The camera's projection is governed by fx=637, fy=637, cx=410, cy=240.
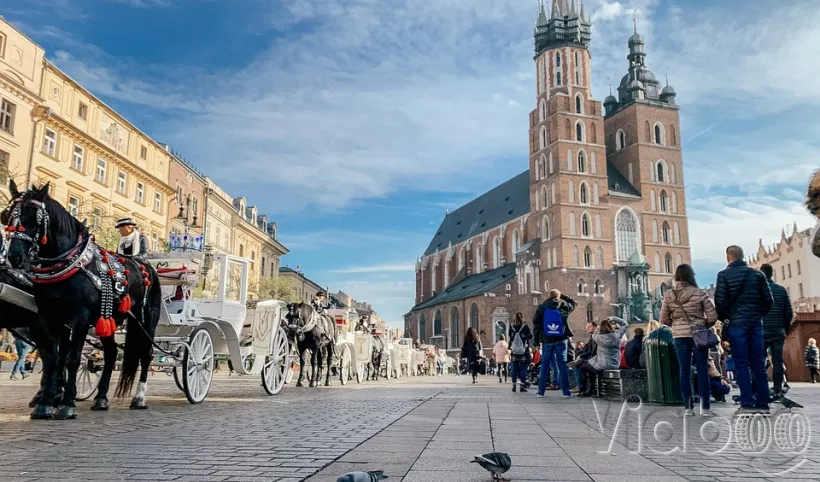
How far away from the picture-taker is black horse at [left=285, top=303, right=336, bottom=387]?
13.2m

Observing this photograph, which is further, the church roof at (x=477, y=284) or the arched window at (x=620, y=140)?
the arched window at (x=620, y=140)

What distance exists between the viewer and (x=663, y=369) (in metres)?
8.70

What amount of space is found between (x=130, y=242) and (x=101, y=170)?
22928 millimetres

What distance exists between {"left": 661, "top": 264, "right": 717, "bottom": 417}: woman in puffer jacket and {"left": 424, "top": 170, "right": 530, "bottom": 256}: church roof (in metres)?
60.8

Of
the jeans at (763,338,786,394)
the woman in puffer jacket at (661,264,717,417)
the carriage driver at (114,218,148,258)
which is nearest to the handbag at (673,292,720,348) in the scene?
the woman in puffer jacket at (661,264,717,417)

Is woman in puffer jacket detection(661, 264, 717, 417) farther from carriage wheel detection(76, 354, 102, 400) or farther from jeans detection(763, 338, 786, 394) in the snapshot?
carriage wheel detection(76, 354, 102, 400)

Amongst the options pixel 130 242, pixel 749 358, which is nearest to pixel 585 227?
pixel 749 358

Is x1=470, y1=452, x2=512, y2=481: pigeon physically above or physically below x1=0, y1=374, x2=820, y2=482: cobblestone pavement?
above

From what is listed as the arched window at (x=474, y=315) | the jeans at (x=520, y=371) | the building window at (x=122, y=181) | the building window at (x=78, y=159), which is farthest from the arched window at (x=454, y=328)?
the jeans at (x=520, y=371)

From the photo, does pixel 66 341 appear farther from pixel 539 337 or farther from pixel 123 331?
pixel 539 337

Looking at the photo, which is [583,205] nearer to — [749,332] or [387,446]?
[749,332]

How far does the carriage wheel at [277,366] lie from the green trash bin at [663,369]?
598cm

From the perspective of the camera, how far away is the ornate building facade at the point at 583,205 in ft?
195

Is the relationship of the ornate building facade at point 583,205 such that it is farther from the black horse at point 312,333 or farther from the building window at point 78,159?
the black horse at point 312,333
